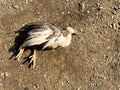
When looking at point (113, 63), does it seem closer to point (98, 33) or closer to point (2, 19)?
point (98, 33)

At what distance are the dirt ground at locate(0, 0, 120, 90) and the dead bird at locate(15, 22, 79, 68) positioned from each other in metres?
0.09

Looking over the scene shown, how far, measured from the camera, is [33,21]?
554 cm

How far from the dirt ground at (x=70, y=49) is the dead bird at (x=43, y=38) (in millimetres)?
92

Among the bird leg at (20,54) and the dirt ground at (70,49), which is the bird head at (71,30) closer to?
the dirt ground at (70,49)

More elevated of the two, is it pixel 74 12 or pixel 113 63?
pixel 74 12

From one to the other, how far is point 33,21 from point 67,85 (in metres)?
0.91

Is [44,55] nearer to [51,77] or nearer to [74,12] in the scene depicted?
[51,77]

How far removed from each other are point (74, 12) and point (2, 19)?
903 mm

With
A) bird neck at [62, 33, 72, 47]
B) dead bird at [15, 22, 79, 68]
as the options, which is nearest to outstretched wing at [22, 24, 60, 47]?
dead bird at [15, 22, 79, 68]

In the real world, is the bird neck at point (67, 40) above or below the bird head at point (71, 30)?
below

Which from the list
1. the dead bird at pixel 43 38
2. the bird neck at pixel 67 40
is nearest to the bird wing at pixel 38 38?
the dead bird at pixel 43 38

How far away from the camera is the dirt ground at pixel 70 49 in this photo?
17.4ft

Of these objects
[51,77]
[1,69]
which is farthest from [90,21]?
[1,69]

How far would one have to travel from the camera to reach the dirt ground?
17.4 ft
